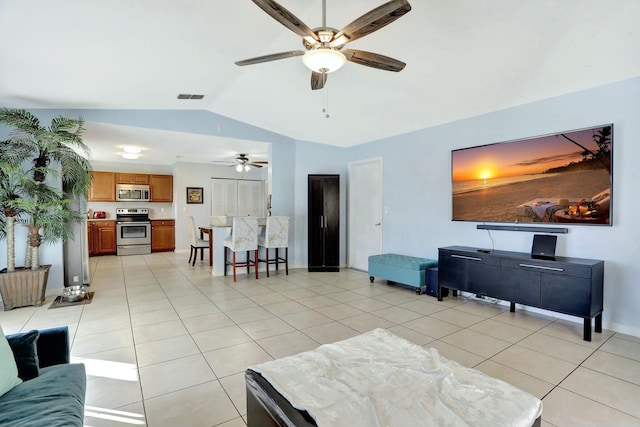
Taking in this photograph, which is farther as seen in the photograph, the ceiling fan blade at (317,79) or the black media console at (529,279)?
the black media console at (529,279)

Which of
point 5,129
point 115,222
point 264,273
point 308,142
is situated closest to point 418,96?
point 308,142

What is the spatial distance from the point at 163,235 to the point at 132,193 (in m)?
1.38

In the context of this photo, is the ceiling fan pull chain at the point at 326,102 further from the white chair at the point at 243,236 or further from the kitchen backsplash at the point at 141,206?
the kitchen backsplash at the point at 141,206

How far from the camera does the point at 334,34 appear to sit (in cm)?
226

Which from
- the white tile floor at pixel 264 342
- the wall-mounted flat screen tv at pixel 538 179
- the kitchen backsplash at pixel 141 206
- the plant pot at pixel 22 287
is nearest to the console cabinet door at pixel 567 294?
the white tile floor at pixel 264 342

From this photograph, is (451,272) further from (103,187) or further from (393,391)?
(103,187)

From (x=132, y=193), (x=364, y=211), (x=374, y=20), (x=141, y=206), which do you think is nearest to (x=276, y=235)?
(x=364, y=211)

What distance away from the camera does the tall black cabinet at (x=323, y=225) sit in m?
6.21

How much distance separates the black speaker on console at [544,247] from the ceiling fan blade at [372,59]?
102 inches

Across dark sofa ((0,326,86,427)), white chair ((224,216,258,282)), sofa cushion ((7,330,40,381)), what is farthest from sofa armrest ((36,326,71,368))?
white chair ((224,216,258,282))

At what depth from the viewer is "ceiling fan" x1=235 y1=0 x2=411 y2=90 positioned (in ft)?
6.40

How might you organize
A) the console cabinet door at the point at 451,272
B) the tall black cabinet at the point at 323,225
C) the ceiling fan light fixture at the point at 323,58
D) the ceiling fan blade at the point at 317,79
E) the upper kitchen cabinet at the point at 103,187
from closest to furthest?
the ceiling fan light fixture at the point at 323,58 → the ceiling fan blade at the point at 317,79 → the console cabinet door at the point at 451,272 → the tall black cabinet at the point at 323,225 → the upper kitchen cabinet at the point at 103,187

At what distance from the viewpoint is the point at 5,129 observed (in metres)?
4.17

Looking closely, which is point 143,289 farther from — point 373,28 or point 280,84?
point 373,28
